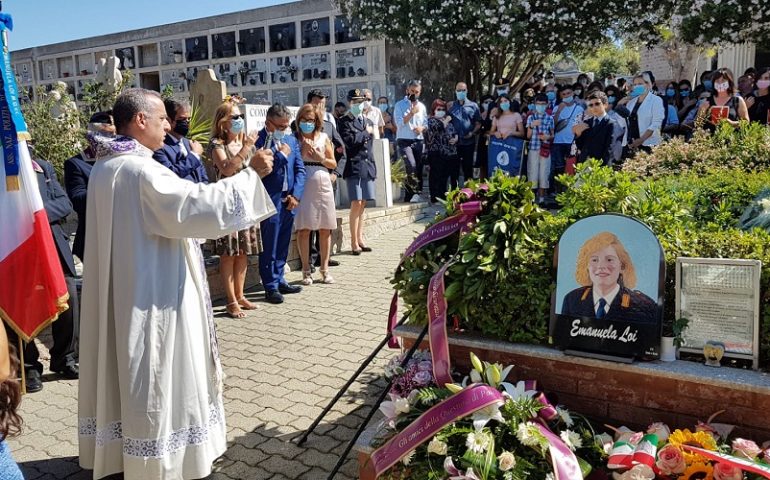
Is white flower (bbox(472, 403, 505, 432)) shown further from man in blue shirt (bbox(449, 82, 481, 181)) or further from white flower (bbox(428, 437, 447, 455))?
man in blue shirt (bbox(449, 82, 481, 181))

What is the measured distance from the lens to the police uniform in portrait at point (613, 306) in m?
2.83

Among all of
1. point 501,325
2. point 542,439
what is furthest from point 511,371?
point 542,439

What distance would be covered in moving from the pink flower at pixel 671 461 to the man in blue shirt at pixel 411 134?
30.8 ft

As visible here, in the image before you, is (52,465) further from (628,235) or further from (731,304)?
(731,304)

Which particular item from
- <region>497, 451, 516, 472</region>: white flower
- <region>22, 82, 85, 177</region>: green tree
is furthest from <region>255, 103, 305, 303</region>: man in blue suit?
<region>497, 451, 516, 472</region>: white flower

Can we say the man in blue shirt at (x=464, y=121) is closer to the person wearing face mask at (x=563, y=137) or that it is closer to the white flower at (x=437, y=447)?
the person wearing face mask at (x=563, y=137)

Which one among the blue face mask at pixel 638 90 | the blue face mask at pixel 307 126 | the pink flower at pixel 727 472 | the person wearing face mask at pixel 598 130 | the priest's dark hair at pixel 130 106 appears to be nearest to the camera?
the pink flower at pixel 727 472

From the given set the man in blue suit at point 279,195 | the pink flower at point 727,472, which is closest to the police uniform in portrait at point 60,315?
the man in blue suit at point 279,195

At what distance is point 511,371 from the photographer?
3.19 meters

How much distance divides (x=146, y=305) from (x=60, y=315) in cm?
208

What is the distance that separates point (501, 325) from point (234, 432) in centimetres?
189

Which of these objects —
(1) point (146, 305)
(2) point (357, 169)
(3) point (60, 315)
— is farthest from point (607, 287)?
(2) point (357, 169)

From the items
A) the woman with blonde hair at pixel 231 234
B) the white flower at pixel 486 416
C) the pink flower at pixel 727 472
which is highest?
the woman with blonde hair at pixel 231 234

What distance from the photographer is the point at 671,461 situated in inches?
99.0
